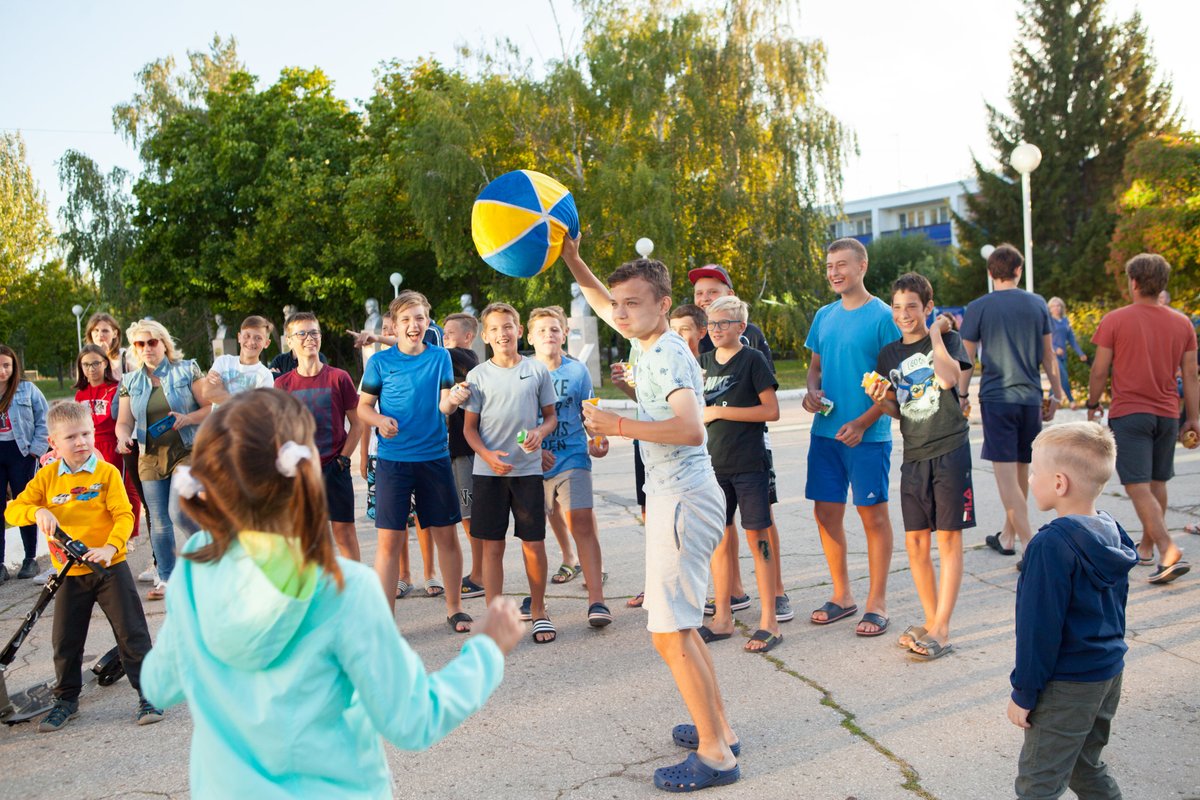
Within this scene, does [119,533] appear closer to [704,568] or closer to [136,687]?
[136,687]

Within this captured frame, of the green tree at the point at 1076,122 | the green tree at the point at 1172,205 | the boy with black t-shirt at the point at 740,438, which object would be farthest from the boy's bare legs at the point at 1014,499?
the green tree at the point at 1076,122

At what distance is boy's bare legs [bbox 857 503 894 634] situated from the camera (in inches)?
209

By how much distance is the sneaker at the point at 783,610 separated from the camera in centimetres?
555

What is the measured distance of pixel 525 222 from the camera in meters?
4.54

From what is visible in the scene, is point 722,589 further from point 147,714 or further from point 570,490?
point 147,714

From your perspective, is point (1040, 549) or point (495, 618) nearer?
point (495, 618)

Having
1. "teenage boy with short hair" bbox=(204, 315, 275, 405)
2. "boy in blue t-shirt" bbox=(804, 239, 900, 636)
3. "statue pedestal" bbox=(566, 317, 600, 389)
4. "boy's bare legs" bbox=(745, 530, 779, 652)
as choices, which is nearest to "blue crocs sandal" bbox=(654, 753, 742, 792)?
"boy's bare legs" bbox=(745, 530, 779, 652)

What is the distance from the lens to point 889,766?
3641 mm

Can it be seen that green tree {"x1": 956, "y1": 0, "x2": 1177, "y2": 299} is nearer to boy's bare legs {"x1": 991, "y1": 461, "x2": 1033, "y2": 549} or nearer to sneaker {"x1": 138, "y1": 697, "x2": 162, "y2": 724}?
boy's bare legs {"x1": 991, "y1": 461, "x2": 1033, "y2": 549}

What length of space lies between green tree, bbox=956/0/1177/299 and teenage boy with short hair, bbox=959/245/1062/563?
35517mm

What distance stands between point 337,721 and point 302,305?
4202cm

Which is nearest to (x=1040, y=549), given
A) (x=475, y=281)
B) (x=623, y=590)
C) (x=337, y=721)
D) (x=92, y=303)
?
(x=337, y=721)

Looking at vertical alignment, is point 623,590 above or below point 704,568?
below

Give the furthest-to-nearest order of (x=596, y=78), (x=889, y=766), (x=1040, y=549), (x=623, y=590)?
(x=596, y=78) → (x=623, y=590) → (x=889, y=766) → (x=1040, y=549)
